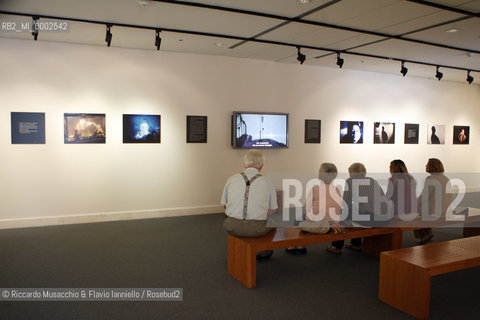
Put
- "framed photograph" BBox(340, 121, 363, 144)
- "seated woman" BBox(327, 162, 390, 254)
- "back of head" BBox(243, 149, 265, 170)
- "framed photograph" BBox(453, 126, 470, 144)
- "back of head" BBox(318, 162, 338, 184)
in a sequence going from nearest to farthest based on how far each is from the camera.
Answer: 1. "back of head" BBox(243, 149, 265, 170)
2. "back of head" BBox(318, 162, 338, 184)
3. "seated woman" BBox(327, 162, 390, 254)
4. "framed photograph" BBox(340, 121, 363, 144)
5. "framed photograph" BBox(453, 126, 470, 144)

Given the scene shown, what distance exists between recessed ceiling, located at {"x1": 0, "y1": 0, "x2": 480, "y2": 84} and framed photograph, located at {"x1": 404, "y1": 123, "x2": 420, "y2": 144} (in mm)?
2634

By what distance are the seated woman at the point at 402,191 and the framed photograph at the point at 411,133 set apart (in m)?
5.84

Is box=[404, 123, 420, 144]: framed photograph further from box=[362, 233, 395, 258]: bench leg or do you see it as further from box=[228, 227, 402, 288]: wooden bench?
box=[228, 227, 402, 288]: wooden bench

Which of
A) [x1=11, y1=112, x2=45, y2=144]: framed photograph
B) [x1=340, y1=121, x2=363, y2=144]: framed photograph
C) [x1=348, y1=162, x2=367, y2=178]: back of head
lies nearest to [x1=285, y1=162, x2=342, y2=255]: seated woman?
[x1=348, y1=162, x2=367, y2=178]: back of head

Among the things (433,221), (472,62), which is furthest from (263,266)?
(472,62)

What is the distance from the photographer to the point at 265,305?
3570 millimetres

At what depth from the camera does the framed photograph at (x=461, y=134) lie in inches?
442

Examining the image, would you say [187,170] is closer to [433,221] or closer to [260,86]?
[260,86]

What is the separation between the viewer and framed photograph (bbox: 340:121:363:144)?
30.5 ft

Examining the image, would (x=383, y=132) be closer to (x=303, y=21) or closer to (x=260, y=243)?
(x=303, y=21)

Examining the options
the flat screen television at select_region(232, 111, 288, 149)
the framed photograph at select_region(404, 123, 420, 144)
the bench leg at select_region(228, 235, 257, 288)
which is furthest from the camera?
the framed photograph at select_region(404, 123, 420, 144)

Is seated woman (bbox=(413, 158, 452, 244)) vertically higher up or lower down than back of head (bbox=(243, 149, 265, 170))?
lower down

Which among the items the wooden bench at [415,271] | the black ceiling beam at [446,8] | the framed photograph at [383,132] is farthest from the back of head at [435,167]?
the framed photograph at [383,132]

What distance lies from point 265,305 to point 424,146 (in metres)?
9.00
